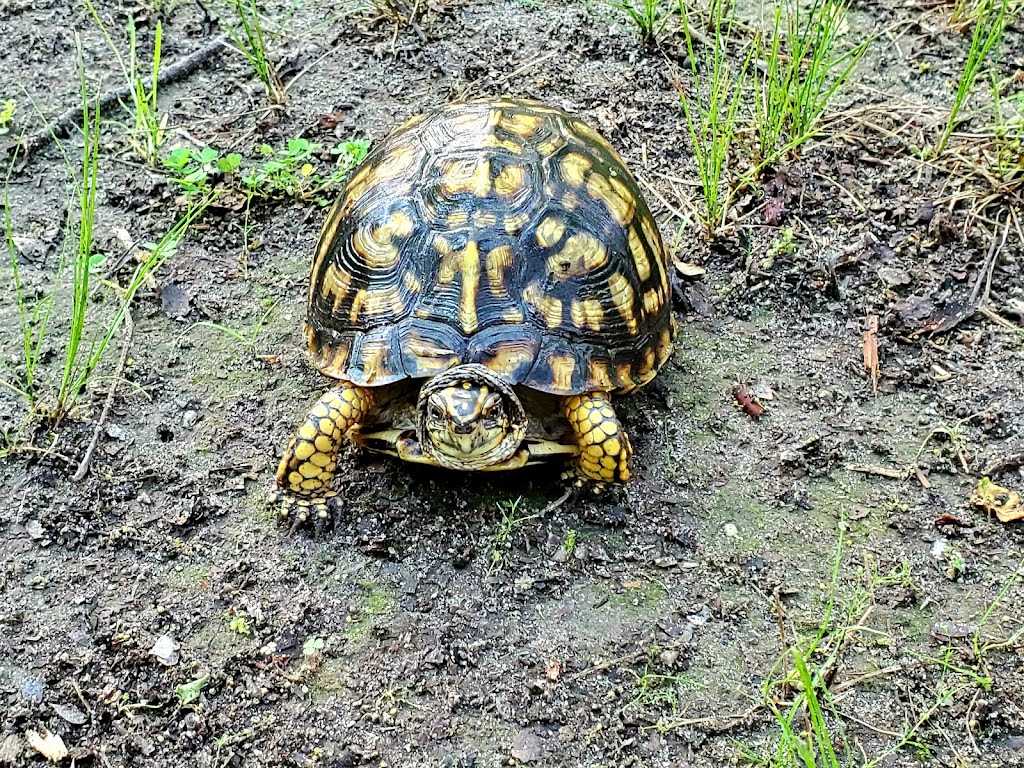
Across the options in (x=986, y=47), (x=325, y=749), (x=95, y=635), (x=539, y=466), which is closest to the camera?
(x=325, y=749)

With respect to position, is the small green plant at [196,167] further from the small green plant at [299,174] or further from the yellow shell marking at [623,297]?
the yellow shell marking at [623,297]

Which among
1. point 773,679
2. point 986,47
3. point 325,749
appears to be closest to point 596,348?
point 773,679

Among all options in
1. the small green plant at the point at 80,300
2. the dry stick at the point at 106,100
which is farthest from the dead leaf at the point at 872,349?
the dry stick at the point at 106,100

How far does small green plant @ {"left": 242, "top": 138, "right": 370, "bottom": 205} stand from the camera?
3635 mm

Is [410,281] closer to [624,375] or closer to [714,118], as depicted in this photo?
[624,375]

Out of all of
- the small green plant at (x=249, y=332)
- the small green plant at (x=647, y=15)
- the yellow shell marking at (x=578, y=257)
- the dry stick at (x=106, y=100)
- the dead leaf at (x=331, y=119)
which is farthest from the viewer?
the small green plant at (x=647, y=15)

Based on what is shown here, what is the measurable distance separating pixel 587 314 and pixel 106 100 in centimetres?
266

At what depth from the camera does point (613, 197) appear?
9.15 feet

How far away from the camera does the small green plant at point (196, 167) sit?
360cm

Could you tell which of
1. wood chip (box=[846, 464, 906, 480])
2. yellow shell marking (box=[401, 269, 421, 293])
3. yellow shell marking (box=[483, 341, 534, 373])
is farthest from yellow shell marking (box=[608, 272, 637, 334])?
wood chip (box=[846, 464, 906, 480])

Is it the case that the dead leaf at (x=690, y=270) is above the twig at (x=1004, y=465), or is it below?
above

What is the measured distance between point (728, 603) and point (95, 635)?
1.70 m

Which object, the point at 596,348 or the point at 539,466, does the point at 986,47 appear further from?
the point at 539,466

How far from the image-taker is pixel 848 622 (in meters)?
2.38
